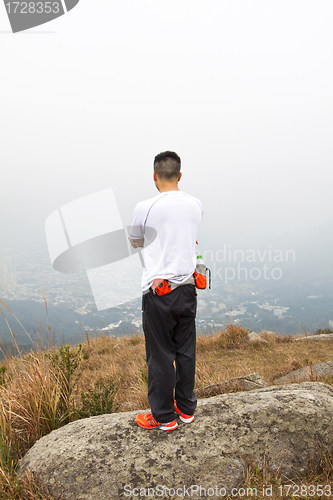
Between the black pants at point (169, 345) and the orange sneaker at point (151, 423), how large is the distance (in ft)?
0.20

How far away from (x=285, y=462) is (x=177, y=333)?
1.44 metres

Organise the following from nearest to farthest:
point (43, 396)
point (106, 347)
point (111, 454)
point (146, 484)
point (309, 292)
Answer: point (146, 484) → point (111, 454) → point (43, 396) → point (106, 347) → point (309, 292)

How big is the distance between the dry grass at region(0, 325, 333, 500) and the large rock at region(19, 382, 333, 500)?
0.14 m

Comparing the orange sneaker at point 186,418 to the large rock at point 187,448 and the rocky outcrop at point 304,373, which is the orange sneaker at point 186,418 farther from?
the rocky outcrop at point 304,373

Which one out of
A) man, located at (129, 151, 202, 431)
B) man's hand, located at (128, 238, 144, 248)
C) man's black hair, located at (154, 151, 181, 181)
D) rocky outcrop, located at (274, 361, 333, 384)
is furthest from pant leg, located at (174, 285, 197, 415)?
rocky outcrop, located at (274, 361, 333, 384)

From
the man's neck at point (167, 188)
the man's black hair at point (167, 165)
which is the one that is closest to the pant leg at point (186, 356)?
the man's neck at point (167, 188)

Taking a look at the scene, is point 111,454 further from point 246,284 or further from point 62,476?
point 246,284

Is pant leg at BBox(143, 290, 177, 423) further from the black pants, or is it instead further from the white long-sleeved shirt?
the white long-sleeved shirt

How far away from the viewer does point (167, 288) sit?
98.0 inches

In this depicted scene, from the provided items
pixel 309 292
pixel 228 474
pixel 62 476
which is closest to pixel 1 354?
pixel 62 476

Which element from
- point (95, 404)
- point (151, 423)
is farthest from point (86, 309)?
point (151, 423)

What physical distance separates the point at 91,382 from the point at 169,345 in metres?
3.45

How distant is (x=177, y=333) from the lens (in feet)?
8.77

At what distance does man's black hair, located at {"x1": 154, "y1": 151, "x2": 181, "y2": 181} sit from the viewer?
8.73ft
